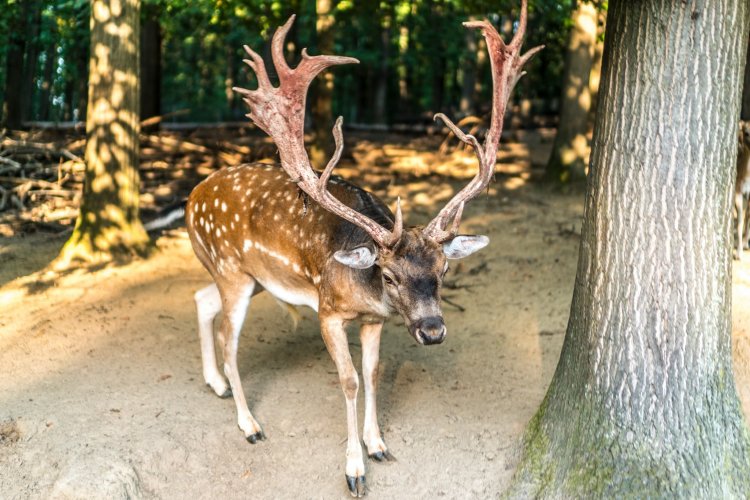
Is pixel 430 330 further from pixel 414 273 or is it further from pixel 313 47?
pixel 313 47

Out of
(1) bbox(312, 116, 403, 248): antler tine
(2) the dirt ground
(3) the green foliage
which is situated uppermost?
(3) the green foliage

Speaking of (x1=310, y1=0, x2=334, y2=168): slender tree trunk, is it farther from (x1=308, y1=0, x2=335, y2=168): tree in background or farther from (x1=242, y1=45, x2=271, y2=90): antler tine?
(x1=242, y1=45, x2=271, y2=90): antler tine

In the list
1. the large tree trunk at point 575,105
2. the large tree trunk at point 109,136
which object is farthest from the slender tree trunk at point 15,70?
the large tree trunk at point 575,105

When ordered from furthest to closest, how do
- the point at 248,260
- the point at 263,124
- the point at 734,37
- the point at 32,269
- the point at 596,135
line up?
the point at 32,269, the point at 248,260, the point at 263,124, the point at 596,135, the point at 734,37

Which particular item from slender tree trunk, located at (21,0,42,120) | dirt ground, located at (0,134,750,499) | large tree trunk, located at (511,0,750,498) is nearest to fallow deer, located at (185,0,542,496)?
dirt ground, located at (0,134,750,499)

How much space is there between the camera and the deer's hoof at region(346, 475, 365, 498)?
528 centimetres

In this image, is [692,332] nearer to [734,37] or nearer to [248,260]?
[734,37]

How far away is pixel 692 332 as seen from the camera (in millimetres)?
4711

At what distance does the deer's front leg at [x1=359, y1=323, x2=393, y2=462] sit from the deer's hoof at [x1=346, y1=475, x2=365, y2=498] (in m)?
0.29

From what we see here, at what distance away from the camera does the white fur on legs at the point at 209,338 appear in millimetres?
6422

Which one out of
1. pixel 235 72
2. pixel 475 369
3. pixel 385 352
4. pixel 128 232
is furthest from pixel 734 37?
pixel 235 72

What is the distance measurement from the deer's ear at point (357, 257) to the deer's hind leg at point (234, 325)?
1420mm

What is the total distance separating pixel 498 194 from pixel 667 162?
6.96m

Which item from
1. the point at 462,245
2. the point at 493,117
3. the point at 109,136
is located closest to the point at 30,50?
the point at 109,136
